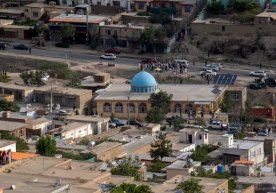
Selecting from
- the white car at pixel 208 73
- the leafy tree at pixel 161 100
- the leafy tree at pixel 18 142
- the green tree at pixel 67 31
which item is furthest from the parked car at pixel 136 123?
the green tree at pixel 67 31

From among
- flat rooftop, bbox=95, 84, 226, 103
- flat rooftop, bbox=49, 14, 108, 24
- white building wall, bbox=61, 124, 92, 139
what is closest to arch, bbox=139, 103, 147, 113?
flat rooftop, bbox=95, 84, 226, 103

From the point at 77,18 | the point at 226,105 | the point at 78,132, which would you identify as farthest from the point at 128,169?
the point at 77,18

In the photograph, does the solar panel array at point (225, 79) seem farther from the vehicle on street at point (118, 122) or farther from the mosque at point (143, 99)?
the vehicle on street at point (118, 122)

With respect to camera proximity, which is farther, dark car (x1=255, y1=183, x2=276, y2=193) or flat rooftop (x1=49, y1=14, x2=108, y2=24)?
flat rooftop (x1=49, y1=14, x2=108, y2=24)

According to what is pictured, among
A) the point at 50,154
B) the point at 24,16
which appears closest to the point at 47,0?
the point at 24,16

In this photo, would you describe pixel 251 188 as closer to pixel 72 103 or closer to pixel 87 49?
pixel 72 103

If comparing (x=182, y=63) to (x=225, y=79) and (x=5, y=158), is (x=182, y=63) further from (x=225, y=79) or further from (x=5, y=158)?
(x=5, y=158)

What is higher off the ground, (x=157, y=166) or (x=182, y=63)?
(x=182, y=63)

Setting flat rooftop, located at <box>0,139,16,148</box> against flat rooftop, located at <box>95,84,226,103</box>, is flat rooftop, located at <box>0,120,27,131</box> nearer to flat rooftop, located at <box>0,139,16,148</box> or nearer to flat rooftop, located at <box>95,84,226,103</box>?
flat rooftop, located at <box>0,139,16,148</box>
